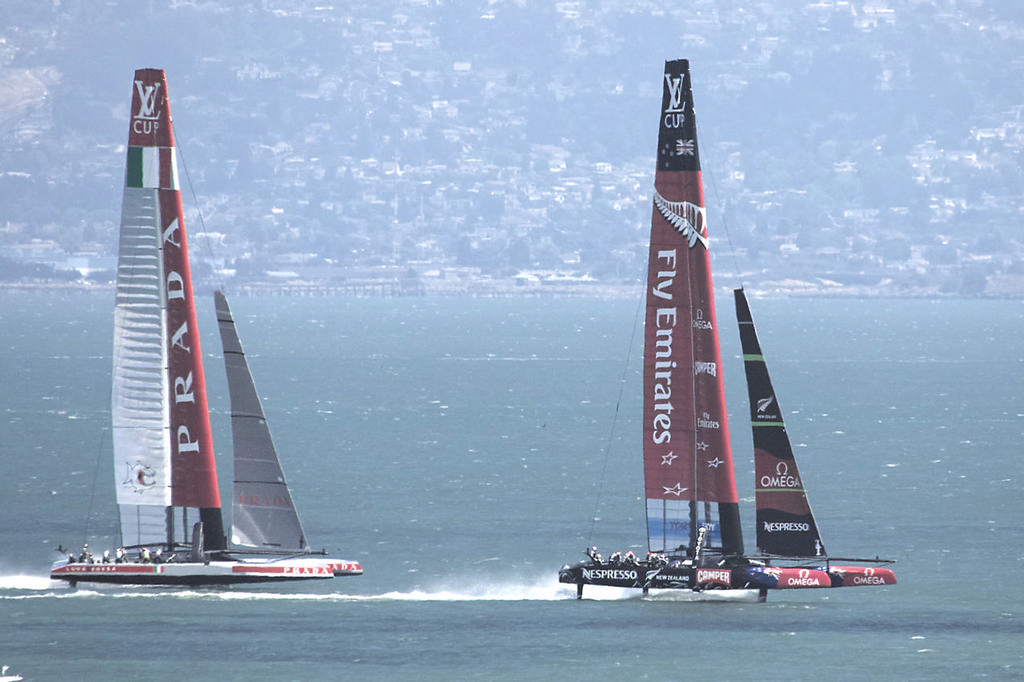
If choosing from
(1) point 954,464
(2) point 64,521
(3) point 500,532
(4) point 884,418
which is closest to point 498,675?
(3) point 500,532

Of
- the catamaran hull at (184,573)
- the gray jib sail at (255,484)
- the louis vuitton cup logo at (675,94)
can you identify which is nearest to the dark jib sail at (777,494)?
the louis vuitton cup logo at (675,94)

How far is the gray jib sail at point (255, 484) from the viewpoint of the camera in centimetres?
5647

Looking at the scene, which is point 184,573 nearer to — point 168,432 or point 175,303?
point 168,432

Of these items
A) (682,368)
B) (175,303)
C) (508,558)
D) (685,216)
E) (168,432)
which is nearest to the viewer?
(685,216)

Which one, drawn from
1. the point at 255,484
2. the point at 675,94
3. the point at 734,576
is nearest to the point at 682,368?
the point at 734,576

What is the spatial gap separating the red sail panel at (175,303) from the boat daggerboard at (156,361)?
0.09ft

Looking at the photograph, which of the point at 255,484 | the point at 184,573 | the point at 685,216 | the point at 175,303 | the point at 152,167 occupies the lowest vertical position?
the point at 184,573

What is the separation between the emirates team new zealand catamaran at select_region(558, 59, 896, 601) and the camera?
55188 mm

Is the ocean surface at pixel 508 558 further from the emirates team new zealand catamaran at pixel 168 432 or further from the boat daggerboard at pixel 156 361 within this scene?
the boat daggerboard at pixel 156 361

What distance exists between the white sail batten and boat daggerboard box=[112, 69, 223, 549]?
28 mm

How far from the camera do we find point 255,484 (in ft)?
187

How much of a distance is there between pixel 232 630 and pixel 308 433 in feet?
243

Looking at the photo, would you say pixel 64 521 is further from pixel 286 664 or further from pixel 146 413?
pixel 286 664

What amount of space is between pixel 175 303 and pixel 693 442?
1521cm
